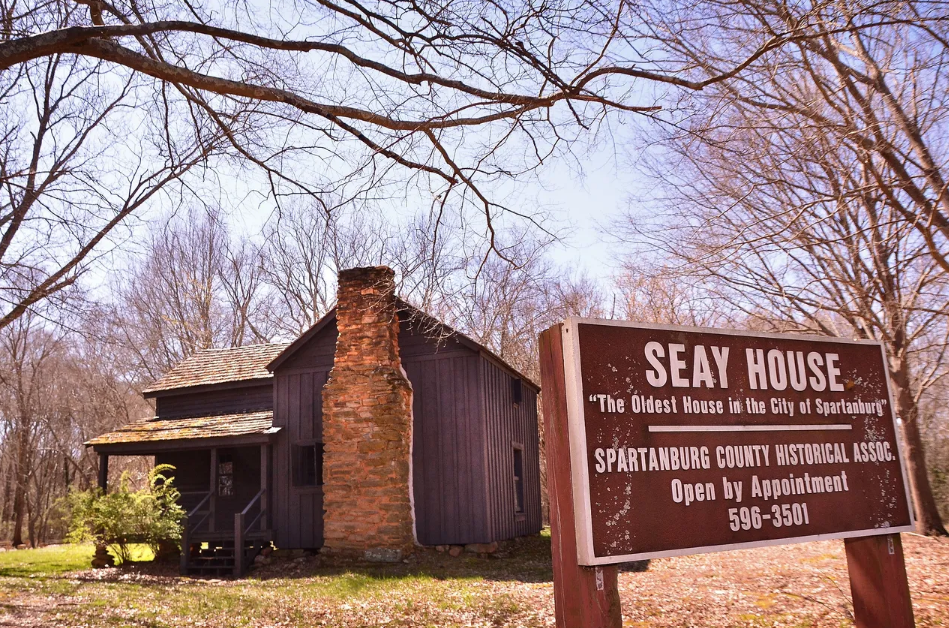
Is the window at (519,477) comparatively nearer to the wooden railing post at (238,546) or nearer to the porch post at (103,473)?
the wooden railing post at (238,546)

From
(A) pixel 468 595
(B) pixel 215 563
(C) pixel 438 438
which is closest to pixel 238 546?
(B) pixel 215 563

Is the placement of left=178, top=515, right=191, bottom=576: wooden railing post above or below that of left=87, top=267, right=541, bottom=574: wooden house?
below

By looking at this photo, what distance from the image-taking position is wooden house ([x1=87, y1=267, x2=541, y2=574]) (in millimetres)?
13797

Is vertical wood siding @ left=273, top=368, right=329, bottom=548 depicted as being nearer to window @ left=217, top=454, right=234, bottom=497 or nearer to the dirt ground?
window @ left=217, top=454, right=234, bottom=497

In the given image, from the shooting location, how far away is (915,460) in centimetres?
1316

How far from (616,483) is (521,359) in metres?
24.5

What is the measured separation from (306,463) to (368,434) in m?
3.09

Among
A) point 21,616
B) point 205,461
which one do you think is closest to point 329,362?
point 205,461

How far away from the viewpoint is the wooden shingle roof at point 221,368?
1889 cm

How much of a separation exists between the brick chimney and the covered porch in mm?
2112

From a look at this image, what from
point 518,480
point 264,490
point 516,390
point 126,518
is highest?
point 516,390

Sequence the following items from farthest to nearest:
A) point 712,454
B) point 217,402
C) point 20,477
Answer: point 20,477 → point 217,402 → point 712,454

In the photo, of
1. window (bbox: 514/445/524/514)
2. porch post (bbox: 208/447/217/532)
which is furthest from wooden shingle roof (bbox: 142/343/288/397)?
window (bbox: 514/445/524/514)

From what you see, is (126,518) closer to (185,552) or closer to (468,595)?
(185,552)
